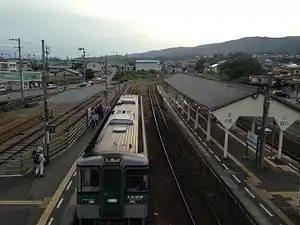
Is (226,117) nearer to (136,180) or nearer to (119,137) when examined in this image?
(119,137)

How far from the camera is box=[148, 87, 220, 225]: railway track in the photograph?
14236 millimetres

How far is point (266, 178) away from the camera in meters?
18.5

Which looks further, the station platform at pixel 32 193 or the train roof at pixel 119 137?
the station platform at pixel 32 193

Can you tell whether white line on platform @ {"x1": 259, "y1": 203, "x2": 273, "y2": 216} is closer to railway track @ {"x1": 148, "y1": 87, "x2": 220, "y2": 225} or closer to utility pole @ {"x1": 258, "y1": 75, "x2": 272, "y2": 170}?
railway track @ {"x1": 148, "y1": 87, "x2": 220, "y2": 225}

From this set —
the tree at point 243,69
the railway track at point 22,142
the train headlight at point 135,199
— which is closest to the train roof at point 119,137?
the train headlight at point 135,199

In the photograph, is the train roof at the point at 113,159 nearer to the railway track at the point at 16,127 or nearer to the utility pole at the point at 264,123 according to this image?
the utility pole at the point at 264,123

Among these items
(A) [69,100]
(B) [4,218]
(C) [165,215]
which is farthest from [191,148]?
(A) [69,100]

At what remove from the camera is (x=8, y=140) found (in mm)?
25859

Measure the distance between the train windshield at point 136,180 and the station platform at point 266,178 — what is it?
4.95 metres

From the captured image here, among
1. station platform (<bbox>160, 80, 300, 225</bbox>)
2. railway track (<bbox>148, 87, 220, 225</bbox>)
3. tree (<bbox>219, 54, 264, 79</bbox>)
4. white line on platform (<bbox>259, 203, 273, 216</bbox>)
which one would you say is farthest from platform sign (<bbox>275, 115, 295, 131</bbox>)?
tree (<bbox>219, 54, 264, 79</bbox>)

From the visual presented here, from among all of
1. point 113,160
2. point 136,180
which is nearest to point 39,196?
point 113,160

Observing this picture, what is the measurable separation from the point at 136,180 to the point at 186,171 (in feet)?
32.5

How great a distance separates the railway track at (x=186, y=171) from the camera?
14236 mm

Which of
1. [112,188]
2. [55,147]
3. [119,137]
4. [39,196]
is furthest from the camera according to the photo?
[55,147]
